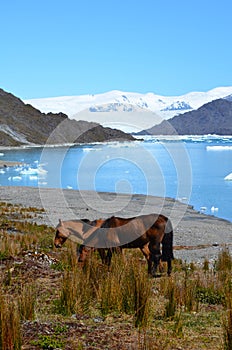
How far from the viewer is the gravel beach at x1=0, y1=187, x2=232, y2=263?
17.5m

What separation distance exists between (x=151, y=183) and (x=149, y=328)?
139 feet

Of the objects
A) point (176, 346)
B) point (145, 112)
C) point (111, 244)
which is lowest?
point (176, 346)

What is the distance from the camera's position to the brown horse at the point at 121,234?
871 cm

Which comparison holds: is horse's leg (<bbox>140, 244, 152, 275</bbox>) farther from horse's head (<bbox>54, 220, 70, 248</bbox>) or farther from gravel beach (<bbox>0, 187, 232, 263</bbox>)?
gravel beach (<bbox>0, 187, 232, 263</bbox>)

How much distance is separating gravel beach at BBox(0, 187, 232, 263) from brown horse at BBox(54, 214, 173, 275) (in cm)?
404

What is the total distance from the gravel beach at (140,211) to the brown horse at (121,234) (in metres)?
4.04

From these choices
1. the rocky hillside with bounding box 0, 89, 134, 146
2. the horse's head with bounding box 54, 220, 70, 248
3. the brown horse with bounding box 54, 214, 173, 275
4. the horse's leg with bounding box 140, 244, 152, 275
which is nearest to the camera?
the brown horse with bounding box 54, 214, 173, 275

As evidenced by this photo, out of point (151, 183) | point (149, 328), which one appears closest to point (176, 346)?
point (149, 328)

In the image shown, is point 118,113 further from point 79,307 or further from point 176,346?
point 176,346

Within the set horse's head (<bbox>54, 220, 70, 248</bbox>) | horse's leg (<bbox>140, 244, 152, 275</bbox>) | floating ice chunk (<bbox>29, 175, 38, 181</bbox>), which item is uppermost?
floating ice chunk (<bbox>29, 175, 38, 181</bbox>)

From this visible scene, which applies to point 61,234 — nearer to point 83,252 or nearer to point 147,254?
point 83,252

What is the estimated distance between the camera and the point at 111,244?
8.74m

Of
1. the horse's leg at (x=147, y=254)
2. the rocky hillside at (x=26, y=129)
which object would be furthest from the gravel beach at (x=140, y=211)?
the rocky hillside at (x=26, y=129)

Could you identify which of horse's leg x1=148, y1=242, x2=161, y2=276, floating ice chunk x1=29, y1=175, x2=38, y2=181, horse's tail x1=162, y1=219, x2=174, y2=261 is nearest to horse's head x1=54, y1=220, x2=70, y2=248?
horse's leg x1=148, y1=242, x2=161, y2=276
